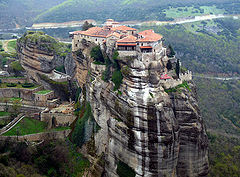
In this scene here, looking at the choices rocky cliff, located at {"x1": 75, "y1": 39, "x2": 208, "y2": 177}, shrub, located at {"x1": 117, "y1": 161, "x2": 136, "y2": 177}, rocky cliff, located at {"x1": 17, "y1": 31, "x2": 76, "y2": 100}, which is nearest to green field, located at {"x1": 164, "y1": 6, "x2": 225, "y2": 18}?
rocky cliff, located at {"x1": 17, "y1": 31, "x2": 76, "y2": 100}

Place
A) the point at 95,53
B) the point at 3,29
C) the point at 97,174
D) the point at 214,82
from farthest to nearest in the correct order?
the point at 3,29, the point at 214,82, the point at 95,53, the point at 97,174

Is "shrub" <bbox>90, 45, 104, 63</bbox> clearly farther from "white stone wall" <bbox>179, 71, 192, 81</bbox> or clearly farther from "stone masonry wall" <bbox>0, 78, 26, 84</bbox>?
"stone masonry wall" <bbox>0, 78, 26, 84</bbox>

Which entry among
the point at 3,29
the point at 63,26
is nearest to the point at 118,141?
the point at 63,26

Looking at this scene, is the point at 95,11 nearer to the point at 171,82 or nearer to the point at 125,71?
the point at 171,82

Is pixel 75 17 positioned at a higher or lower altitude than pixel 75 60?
higher

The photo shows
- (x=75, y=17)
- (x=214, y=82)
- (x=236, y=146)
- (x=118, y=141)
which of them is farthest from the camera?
(x=75, y=17)

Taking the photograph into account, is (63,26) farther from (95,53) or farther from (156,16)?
(95,53)

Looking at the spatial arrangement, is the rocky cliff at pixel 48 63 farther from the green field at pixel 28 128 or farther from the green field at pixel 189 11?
the green field at pixel 189 11
